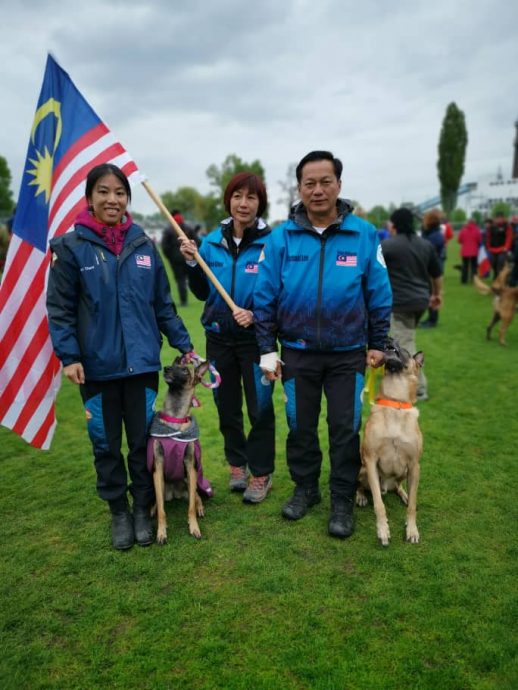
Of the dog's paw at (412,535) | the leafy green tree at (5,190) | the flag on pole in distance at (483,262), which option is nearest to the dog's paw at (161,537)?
the dog's paw at (412,535)

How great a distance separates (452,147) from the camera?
52.6 metres

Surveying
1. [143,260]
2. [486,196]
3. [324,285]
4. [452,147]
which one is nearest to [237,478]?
[324,285]

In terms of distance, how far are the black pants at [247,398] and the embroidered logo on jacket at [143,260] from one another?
2.74ft

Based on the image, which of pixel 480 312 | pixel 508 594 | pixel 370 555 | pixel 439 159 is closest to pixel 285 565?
pixel 370 555

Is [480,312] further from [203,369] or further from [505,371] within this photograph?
[203,369]

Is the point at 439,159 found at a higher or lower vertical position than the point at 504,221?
higher

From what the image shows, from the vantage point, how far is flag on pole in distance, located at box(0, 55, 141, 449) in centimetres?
335

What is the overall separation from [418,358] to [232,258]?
1.57m

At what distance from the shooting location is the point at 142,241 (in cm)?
309

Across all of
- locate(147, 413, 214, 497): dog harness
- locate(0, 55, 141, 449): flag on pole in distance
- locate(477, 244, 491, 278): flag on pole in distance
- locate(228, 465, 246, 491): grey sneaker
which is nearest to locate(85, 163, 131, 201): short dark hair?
locate(0, 55, 141, 449): flag on pole in distance

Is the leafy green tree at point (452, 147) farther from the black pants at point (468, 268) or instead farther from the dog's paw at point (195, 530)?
the dog's paw at point (195, 530)

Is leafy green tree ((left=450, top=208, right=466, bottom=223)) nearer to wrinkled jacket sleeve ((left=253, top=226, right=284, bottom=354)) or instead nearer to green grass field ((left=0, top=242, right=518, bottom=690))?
green grass field ((left=0, top=242, right=518, bottom=690))

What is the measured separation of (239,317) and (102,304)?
936 millimetres

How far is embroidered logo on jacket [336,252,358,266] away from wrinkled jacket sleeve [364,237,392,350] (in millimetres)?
124
